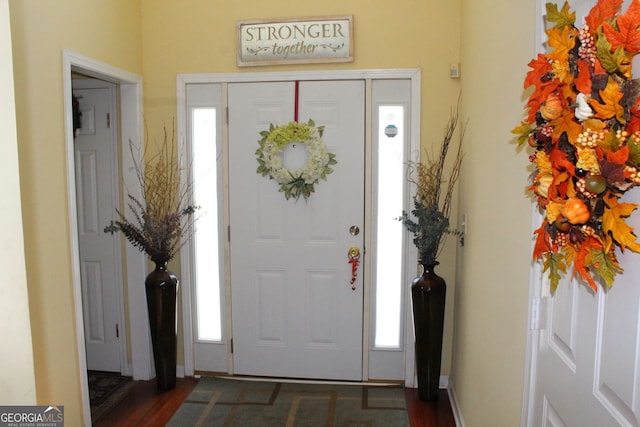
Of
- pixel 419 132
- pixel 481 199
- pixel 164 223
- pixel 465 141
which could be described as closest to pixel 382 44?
pixel 419 132

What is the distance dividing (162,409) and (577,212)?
2817 mm

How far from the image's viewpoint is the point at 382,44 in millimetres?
3125

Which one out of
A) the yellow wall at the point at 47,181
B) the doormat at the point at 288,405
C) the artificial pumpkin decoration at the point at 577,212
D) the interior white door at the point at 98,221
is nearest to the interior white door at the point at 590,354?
the artificial pumpkin decoration at the point at 577,212

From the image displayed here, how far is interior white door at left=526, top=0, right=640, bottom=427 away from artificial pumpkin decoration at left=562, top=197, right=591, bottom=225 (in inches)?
4.3

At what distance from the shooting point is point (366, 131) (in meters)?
3.18

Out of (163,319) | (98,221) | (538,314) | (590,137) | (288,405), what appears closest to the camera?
(590,137)

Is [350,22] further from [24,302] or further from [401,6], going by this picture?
[24,302]

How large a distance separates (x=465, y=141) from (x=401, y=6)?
0.98m

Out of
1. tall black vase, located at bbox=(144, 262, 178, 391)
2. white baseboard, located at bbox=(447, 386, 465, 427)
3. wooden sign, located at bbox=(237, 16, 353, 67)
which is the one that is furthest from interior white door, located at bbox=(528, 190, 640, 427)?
tall black vase, located at bbox=(144, 262, 178, 391)

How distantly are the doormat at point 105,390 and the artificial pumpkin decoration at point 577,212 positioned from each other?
2917 mm

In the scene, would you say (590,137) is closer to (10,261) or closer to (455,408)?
(10,261)

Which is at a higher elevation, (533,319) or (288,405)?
(533,319)

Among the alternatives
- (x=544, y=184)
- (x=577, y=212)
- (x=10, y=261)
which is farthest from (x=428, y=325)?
(x=10, y=261)

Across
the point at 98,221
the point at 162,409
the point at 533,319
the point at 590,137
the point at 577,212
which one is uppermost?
the point at 590,137
